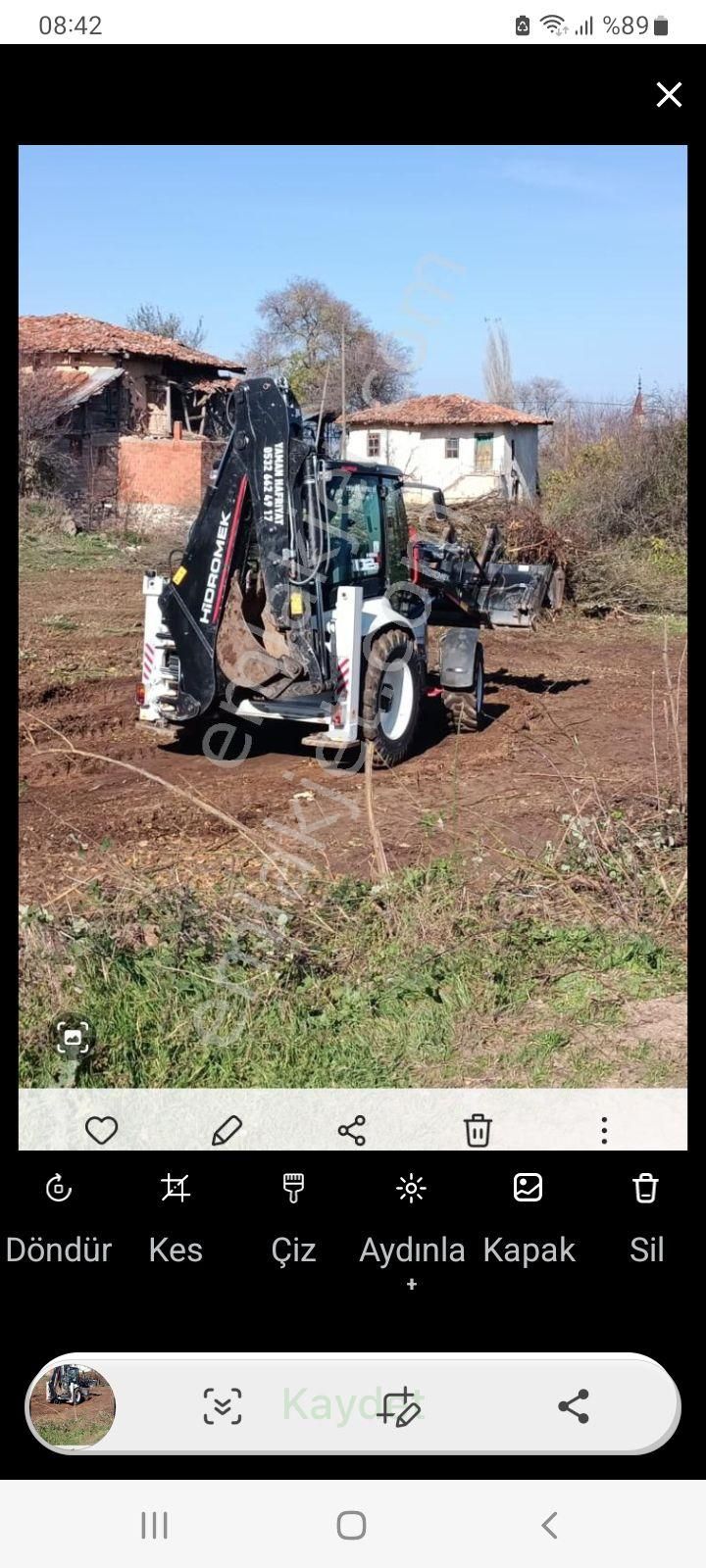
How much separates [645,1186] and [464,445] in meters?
35.6

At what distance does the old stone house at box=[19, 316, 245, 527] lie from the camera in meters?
30.0

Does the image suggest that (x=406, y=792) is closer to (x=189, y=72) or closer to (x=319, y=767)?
(x=319, y=767)

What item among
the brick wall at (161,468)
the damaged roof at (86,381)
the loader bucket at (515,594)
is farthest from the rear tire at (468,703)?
the damaged roof at (86,381)

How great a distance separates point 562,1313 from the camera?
231cm

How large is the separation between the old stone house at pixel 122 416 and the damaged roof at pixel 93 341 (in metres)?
0.02

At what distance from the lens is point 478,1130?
252cm

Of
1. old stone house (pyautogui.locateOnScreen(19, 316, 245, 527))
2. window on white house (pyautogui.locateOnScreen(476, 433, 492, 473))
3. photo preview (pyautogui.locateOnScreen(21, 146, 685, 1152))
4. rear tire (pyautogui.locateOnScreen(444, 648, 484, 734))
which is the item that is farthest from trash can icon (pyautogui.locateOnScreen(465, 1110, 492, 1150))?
window on white house (pyautogui.locateOnScreen(476, 433, 492, 473))

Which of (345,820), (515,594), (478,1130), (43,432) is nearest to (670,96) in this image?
(478,1130)

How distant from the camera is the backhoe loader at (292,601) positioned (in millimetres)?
9117

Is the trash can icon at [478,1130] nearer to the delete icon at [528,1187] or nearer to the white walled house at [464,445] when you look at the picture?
the delete icon at [528,1187]

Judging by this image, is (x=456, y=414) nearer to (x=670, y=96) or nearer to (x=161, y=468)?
(x=161, y=468)

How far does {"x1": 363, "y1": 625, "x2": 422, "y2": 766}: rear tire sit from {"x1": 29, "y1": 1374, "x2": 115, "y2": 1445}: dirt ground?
782 cm

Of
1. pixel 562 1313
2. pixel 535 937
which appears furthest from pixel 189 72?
pixel 535 937

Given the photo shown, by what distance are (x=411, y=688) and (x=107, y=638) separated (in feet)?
20.4
